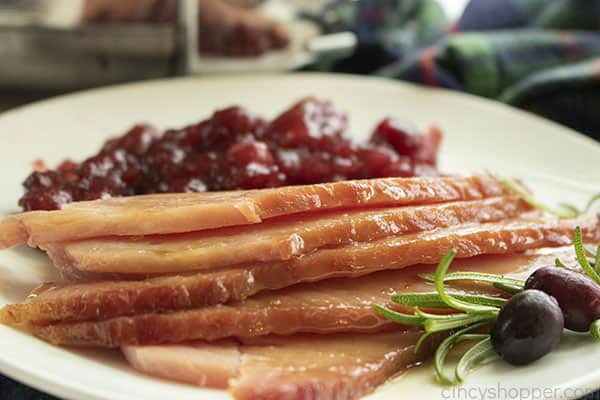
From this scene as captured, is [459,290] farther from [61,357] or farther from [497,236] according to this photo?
[61,357]

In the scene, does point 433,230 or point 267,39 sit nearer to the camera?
point 433,230

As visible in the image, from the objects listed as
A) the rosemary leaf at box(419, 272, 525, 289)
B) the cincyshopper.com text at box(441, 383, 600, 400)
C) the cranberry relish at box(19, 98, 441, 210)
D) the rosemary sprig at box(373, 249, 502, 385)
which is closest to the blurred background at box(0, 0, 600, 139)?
the cranberry relish at box(19, 98, 441, 210)

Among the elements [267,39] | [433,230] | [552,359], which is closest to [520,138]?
[267,39]

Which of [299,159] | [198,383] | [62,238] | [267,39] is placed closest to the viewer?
[198,383]

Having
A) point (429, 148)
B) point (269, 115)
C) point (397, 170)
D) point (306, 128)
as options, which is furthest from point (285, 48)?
point (397, 170)

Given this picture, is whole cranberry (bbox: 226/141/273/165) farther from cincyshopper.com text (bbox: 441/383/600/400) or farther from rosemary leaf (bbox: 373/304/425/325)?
cincyshopper.com text (bbox: 441/383/600/400)

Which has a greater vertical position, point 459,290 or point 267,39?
point 267,39

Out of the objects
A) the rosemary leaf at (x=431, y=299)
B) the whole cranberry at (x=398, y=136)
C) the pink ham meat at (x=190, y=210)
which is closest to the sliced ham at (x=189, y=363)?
the pink ham meat at (x=190, y=210)

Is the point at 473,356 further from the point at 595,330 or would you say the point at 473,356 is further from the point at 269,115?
the point at 269,115
